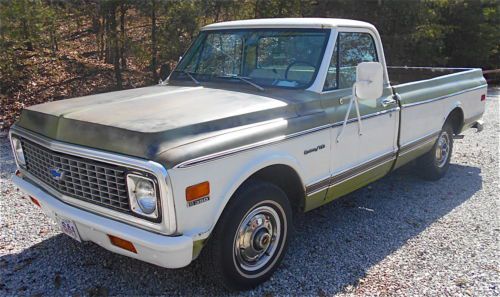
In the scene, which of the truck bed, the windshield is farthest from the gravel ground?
the truck bed

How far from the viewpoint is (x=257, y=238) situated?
10.2ft

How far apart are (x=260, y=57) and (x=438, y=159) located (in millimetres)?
3155

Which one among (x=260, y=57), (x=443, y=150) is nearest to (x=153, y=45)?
(x=260, y=57)

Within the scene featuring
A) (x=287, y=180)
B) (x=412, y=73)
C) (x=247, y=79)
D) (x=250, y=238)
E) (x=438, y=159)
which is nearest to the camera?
(x=250, y=238)

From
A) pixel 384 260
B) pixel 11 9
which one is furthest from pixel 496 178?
pixel 11 9

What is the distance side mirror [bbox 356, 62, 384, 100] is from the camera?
3.34 meters

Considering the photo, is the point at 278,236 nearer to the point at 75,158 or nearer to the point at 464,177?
the point at 75,158

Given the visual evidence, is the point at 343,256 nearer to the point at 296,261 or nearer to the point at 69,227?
the point at 296,261

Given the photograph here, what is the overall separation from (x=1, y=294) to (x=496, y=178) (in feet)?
19.2

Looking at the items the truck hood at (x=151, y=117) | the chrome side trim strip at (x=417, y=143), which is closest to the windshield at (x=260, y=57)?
the truck hood at (x=151, y=117)

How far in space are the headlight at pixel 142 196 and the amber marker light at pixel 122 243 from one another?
0.20m

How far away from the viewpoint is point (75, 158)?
9.19 ft

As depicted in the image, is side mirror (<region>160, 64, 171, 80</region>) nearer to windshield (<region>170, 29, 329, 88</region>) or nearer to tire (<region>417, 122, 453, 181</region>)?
windshield (<region>170, 29, 329, 88</region>)

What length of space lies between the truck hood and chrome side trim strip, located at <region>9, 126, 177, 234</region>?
0.15ft
